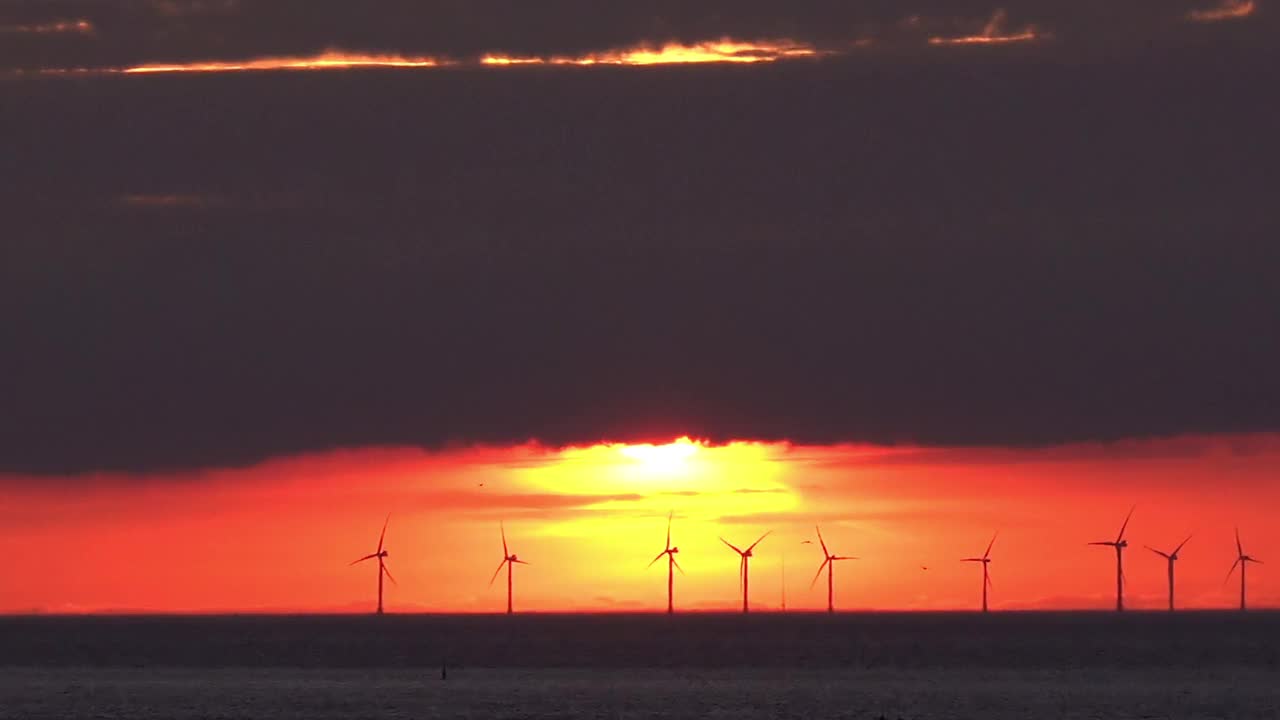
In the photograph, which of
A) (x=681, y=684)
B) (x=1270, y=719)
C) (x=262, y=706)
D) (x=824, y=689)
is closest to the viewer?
(x=1270, y=719)

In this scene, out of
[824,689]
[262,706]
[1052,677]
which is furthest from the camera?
[1052,677]

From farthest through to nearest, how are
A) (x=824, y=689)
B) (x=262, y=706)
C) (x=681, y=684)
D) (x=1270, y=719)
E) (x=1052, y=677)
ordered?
(x=1052, y=677) → (x=681, y=684) → (x=824, y=689) → (x=262, y=706) → (x=1270, y=719)

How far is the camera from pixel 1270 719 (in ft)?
434

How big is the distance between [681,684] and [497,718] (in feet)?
163

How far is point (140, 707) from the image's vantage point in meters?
151

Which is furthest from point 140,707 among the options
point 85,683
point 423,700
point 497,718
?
point 85,683

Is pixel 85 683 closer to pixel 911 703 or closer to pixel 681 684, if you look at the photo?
pixel 681 684

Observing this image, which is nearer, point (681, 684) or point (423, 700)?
point (423, 700)

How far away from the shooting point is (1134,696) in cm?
15900

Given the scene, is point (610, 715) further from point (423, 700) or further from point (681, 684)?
point (681, 684)

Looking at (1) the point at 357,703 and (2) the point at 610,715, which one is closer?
(2) the point at 610,715

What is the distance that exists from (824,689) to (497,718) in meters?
42.7

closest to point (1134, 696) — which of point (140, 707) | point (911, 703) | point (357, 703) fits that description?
point (911, 703)

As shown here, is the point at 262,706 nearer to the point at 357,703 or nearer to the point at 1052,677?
the point at 357,703
